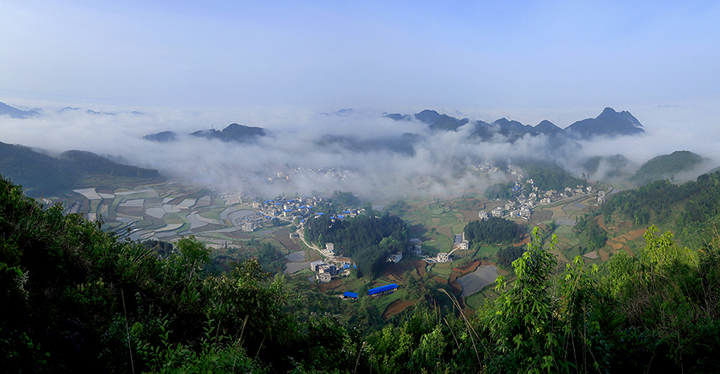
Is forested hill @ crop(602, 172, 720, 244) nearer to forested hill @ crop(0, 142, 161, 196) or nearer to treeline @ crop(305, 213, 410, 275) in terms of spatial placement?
treeline @ crop(305, 213, 410, 275)

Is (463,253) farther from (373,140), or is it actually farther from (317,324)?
(373,140)

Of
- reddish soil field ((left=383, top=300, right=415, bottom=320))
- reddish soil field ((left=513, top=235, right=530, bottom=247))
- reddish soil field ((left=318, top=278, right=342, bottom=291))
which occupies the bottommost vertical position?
reddish soil field ((left=318, top=278, right=342, bottom=291))

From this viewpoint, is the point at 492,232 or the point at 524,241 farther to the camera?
the point at 492,232

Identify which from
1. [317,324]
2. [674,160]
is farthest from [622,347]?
[674,160]

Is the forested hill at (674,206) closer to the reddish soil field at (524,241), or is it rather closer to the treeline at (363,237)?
the reddish soil field at (524,241)

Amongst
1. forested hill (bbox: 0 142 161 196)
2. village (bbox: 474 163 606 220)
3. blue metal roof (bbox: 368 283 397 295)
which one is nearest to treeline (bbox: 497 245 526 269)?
blue metal roof (bbox: 368 283 397 295)

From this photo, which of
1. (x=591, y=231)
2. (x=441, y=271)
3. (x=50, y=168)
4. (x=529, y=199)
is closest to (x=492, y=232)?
(x=591, y=231)

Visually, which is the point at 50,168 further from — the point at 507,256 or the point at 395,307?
the point at 507,256
